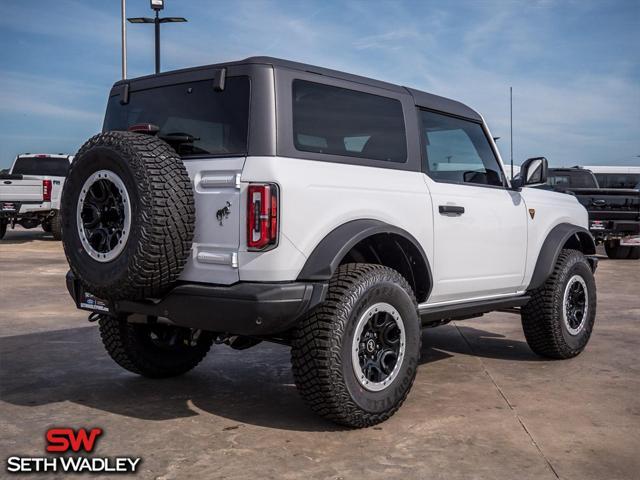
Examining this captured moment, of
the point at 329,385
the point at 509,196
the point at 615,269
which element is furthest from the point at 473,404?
the point at 615,269

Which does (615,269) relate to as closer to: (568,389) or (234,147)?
(568,389)

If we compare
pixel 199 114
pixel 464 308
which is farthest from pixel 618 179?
pixel 199 114

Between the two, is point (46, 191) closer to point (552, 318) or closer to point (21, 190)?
point (21, 190)

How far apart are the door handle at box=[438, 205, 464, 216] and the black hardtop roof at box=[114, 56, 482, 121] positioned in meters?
0.72

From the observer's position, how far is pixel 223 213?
383 centimetres

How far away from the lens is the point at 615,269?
1412cm

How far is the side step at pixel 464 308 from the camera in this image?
486 centimetres

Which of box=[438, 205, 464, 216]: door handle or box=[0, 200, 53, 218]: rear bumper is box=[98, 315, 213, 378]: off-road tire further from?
box=[0, 200, 53, 218]: rear bumper

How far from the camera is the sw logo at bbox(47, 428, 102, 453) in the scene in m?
3.78

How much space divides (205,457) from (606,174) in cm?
3424

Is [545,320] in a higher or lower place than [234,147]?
lower

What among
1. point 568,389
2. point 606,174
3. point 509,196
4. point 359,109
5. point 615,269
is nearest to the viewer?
point 359,109

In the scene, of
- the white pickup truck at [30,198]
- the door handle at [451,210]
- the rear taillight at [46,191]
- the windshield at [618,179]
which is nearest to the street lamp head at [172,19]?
the white pickup truck at [30,198]

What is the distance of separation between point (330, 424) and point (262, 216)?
1313 millimetres
